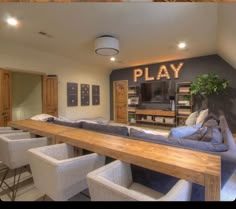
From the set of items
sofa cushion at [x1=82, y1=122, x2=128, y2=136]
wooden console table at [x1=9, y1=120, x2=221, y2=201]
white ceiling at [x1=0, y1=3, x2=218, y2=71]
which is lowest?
wooden console table at [x1=9, y1=120, x2=221, y2=201]

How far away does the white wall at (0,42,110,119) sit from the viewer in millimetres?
3580

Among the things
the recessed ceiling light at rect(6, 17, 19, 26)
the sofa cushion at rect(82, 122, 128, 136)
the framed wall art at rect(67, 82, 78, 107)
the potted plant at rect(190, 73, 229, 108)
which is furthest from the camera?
the framed wall art at rect(67, 82, 78, 107)

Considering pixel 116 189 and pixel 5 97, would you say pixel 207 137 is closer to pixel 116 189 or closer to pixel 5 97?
pixel 116 189

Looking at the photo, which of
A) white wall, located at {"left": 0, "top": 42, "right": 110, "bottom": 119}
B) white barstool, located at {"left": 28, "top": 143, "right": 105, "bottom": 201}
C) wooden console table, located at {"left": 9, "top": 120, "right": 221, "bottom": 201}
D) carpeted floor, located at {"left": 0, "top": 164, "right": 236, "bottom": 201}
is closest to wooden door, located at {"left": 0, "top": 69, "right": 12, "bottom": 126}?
white wall, located at {"left": 0, "top": 42, "right": 110, "bottom": 119}

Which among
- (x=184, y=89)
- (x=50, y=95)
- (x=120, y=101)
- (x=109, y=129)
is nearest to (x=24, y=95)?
(x=50, y=95)

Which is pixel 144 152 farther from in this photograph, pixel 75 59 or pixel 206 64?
pixel 75 59

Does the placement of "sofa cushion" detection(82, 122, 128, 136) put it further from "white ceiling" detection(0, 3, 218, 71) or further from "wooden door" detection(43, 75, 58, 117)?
"wooden door" detection(43, 75, 58, 117)

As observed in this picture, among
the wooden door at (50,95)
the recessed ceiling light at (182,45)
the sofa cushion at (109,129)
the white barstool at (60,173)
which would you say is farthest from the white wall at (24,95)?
the recessed ceiling light at (182,45)

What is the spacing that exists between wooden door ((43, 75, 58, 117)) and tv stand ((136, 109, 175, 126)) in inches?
113

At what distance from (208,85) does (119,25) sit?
2777 mm

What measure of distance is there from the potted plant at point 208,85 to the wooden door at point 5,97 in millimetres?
4580

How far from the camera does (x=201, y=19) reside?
2430 mm

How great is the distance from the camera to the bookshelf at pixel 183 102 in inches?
183

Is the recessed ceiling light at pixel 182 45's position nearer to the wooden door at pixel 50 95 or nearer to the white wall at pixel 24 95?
the wooden door at pixel 50 95
